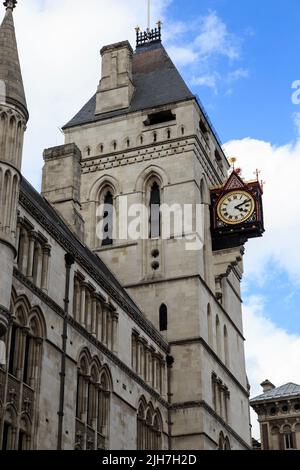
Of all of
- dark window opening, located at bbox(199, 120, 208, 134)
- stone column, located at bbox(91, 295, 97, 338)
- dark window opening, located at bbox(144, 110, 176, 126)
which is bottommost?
stone column, located at bbox(91, 295, 97, 338)

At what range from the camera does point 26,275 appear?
34.0 m

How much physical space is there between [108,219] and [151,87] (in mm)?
10288

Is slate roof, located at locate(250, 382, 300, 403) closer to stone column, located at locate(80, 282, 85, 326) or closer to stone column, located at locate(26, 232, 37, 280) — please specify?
stone column, located at locate(80, 282, 85, 326)

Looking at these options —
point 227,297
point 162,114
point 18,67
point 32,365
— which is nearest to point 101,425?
point 32,365

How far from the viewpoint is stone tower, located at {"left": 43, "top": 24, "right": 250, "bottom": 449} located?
161 feet

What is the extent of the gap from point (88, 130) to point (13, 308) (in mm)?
28854

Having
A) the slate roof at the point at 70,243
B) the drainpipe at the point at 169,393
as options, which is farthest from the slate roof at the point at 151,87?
the drainpipe at the point at 169,393

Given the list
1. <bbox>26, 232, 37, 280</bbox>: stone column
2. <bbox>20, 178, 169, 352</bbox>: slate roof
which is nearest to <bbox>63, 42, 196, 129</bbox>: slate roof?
<bbox>20, 178, 169, 352</bbox>: slate roof

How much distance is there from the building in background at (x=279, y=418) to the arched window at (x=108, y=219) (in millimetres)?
28880

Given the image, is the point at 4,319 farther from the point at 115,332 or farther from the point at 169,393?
the point at 169,393

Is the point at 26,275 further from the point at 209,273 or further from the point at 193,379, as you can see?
the point at 209,273

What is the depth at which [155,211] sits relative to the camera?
55500 mm

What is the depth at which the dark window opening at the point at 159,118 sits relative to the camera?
57844 mm
